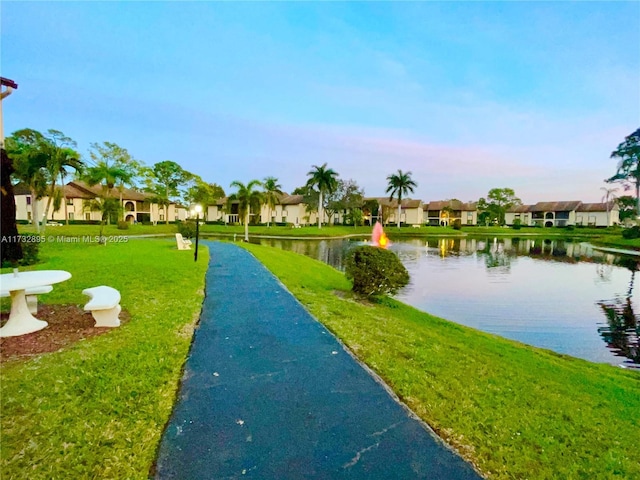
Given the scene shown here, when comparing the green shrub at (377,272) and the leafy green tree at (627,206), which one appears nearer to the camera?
the green shrub at (377,272)

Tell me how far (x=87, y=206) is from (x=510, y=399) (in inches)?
2081

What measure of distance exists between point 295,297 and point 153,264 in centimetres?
696

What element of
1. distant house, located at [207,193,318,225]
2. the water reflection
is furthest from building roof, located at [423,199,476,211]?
the water reflection

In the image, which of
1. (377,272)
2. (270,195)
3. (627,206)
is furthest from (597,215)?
(377,272)

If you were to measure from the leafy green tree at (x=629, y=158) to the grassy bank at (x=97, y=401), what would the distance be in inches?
2588

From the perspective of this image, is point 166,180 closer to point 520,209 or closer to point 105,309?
point 105,309

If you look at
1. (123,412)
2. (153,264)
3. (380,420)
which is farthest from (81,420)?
(153,264)

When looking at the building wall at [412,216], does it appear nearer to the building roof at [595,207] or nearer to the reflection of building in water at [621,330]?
the building roof at [595,207]

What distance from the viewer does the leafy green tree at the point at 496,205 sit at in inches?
3287

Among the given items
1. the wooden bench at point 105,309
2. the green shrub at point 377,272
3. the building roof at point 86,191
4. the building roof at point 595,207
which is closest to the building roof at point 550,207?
the building roof at point 595,207

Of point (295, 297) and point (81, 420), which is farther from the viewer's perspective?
point (295, 297)

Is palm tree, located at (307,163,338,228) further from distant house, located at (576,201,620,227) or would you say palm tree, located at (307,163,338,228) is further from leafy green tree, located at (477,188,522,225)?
distant house, located at (576,201,620,227)

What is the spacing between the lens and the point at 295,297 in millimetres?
8977

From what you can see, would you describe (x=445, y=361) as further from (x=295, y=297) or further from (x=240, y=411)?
(x=295, y=297)
